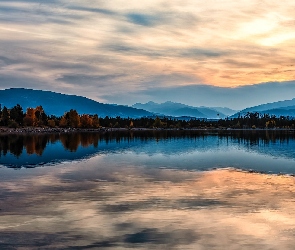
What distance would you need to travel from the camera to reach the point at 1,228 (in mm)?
17141

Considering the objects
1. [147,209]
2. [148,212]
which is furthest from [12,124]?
[148,212]

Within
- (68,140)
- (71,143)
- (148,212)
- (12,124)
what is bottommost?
(148,212)

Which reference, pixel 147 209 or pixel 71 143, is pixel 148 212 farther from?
pixel 71 143

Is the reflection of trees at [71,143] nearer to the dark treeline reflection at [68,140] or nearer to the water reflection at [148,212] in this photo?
the dark treeline reflection at [68,140]

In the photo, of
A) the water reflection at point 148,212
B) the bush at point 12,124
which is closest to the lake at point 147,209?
the water reflection at point 148,212

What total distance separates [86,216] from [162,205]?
474 cm

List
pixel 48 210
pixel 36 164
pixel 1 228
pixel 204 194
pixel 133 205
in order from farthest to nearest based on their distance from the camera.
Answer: pixel 36 164 → pixel 204 194 → pixel 133 205 → pixel 48 210 → pixel 1 228

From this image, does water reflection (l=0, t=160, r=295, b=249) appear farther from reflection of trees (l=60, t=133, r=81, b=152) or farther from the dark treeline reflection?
reflection of trees (l=60, t=133, r=81, b=152)

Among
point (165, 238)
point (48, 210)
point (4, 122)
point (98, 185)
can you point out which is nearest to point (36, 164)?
point (98, 185)

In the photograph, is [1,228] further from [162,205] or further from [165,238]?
[162,205]

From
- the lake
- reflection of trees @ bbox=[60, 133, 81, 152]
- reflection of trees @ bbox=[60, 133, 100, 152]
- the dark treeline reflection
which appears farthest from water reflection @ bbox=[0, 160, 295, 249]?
reflection of trees @ bbox=[60, 133, 100, 152]

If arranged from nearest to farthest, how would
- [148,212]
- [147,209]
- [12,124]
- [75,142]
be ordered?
1. [148,212]
2. [147,209]
3. [75,142]
4. [12,124]

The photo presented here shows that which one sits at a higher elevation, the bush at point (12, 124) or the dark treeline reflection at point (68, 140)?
the bush at point (12, 124)

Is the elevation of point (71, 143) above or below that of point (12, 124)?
below
